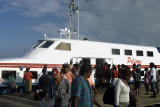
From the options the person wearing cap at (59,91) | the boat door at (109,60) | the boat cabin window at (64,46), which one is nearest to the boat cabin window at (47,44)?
the boat cabin window at (64,46)

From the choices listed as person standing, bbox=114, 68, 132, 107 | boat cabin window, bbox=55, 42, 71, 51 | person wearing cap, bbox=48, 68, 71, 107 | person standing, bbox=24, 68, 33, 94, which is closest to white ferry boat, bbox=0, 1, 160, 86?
boat cabin window, bbox=55, 42, 71, 51

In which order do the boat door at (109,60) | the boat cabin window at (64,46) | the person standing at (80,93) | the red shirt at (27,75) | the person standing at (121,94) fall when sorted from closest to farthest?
the person standing at (80,93) < the person standing at (121,94) < the red shirt at (27,75) < the boat cabin window at (64,46) < the boat door at (109,60)

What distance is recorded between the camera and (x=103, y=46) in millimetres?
15359

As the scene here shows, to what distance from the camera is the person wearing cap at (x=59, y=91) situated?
443 centimetres

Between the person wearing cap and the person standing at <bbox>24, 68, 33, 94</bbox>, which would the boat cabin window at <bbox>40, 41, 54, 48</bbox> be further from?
the person wearing cap

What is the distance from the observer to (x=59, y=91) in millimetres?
4461

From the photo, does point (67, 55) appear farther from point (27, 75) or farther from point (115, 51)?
point (115, 51)

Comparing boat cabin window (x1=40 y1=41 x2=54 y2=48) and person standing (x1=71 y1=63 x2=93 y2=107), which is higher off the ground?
boat cabin window (x1=40 y1=41 x2=54 y2=48)

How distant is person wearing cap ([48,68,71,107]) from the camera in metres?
4.43

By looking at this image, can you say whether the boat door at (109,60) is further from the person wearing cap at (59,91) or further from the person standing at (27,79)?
the person wearing cap at (59,91)

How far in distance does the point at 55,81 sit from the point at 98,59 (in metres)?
11.1

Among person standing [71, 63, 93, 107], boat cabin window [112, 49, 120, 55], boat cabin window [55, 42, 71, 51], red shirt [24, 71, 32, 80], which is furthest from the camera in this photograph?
boat cabin window [112, 49, 120, 55]

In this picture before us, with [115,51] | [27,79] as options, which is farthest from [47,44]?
[115,51]

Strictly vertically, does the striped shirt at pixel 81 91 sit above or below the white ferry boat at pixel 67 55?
below
